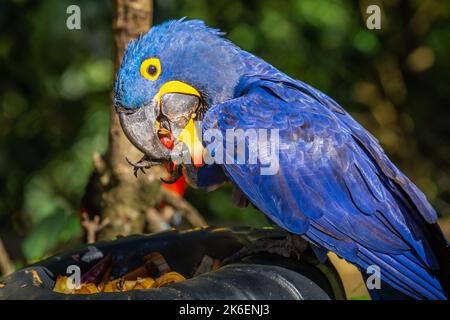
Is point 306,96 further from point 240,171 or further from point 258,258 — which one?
point 258,258

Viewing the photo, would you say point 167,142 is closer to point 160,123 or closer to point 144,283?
point 160,123

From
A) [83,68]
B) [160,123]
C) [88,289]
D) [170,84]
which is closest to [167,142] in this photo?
[160,123]

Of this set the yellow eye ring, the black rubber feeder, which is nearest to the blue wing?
the black rubber feeder

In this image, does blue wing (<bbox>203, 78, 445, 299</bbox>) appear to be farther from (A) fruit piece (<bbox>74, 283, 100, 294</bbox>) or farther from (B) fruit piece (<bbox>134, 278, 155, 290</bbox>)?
(A) fruit piece (<bbox>74, 283, 100, 294</bbox>)

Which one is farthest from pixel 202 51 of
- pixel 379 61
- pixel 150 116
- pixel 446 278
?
pixel 379 61

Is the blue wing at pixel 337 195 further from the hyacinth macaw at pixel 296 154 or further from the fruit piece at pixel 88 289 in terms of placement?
the fruit piece at pixel 88 289

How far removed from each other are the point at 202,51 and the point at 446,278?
0.87 metres

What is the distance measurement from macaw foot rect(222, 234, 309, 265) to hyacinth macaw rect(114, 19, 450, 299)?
7cm

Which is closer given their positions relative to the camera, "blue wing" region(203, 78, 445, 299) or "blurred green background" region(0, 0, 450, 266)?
"blue wing" region(203, 78, 445, 299)

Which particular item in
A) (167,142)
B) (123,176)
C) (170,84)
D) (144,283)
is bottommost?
(144,283)

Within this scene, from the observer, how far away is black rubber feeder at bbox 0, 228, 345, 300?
1.40 meters

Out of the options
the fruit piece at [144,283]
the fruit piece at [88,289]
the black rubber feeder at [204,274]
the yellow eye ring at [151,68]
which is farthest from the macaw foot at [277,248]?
the yellow eye ring at [151,68]

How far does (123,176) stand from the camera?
86.5 inches

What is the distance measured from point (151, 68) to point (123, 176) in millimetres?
469
